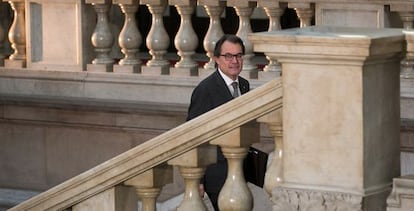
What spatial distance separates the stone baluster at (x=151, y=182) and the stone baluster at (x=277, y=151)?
0.67 metres

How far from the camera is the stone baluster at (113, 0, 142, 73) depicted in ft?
40.5

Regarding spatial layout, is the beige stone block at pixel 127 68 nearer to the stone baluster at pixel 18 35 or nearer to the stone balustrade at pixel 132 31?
the stone balustrade at pixel 132 31

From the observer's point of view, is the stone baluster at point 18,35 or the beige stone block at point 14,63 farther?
the beige stone block at point 14,63

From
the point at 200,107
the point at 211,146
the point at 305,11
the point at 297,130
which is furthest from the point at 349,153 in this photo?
the point at 305,11

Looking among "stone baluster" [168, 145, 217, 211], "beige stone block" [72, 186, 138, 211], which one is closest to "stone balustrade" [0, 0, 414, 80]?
"beige stone block" [72, 186, 138, 211]

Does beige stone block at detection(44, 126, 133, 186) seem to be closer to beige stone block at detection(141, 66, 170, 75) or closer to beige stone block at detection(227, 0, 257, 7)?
beige stone block at detection(141, 66, 170, 75)

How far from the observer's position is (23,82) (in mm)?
13094

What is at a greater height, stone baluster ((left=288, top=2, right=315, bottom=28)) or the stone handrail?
stone baluster ((left=288, top=2, right=315, bottom=28))

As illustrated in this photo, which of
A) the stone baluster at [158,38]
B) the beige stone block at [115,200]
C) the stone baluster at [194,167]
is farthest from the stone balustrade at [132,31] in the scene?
the stone baluster at [194,167]

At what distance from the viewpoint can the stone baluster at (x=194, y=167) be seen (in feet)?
26.9

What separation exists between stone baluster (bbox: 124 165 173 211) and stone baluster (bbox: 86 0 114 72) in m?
4.16

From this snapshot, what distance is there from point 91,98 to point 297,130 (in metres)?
5.18

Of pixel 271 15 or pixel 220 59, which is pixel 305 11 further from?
pixel 220 59

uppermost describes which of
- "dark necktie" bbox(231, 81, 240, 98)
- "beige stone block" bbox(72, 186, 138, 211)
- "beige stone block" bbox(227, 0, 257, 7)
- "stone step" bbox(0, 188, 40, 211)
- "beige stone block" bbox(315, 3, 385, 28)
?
"beige stone block" bbox(227, 0, 257, 7)
